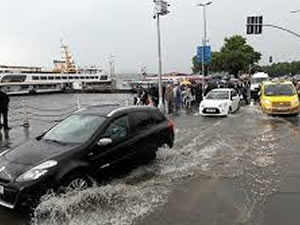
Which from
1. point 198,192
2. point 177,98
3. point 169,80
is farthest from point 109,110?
point 169,80

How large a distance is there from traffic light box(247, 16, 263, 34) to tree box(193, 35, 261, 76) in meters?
56.3

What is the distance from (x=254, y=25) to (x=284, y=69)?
12035cm

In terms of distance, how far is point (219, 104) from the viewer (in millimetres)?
23375

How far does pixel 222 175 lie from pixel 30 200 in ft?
14.2

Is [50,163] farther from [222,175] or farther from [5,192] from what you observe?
[222,175]

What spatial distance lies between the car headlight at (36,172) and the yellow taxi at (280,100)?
56.0ft

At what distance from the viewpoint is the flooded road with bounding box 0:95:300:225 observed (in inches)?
267

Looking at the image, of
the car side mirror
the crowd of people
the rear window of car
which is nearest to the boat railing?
the crowd of people

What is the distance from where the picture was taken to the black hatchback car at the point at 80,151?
693cm

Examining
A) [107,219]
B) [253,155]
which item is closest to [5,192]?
[107,219]

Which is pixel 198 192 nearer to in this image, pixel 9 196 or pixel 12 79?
pixel 9 196

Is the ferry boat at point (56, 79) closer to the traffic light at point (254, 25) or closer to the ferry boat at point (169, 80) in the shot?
the ferry boat at point (169, 80)

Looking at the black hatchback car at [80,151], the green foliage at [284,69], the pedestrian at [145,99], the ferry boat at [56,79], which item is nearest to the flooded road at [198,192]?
the black hatchback car at [80,151]

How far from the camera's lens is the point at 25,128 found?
18.4 meters
